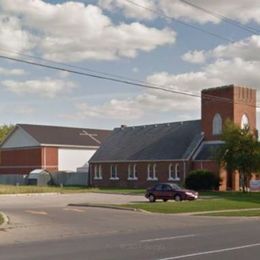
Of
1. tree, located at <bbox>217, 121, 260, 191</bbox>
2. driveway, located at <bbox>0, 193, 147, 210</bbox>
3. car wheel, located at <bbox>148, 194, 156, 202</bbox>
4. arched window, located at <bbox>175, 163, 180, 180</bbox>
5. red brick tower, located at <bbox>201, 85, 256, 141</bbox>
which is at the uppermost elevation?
red brick tower, located at <bbox>201, 85, 256, 141</bbox>

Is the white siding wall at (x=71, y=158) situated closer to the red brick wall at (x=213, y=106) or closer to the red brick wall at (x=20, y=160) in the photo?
the red brick wall at (x=20, y=160)

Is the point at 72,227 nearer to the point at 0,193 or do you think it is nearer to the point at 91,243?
the point at 91,243

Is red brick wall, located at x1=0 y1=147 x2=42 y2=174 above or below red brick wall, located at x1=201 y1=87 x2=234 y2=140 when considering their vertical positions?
below

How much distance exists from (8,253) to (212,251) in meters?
5.00

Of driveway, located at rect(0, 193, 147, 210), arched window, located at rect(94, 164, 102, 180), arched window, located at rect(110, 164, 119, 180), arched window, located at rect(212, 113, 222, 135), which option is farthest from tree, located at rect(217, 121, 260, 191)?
arched window, located at rect(94, 164, 102, 180)

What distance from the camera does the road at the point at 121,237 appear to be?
47.8 feet

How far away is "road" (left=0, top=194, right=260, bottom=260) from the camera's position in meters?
14.6

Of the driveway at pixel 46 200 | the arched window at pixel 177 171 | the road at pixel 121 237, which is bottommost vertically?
the driveway at pixel 46 200

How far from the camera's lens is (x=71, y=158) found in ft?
292

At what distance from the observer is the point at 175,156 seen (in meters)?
65.1

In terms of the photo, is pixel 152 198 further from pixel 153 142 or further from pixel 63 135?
pixel 63 135

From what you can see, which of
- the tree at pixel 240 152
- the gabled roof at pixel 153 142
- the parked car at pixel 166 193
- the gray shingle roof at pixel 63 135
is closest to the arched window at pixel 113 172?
the gabled roof at pixel 153 142

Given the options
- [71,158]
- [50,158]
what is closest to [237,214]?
[50,158]

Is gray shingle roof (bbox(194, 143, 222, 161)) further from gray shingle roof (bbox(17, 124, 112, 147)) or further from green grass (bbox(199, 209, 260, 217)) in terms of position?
green grass (bbox(199, 209, 260, 217))
